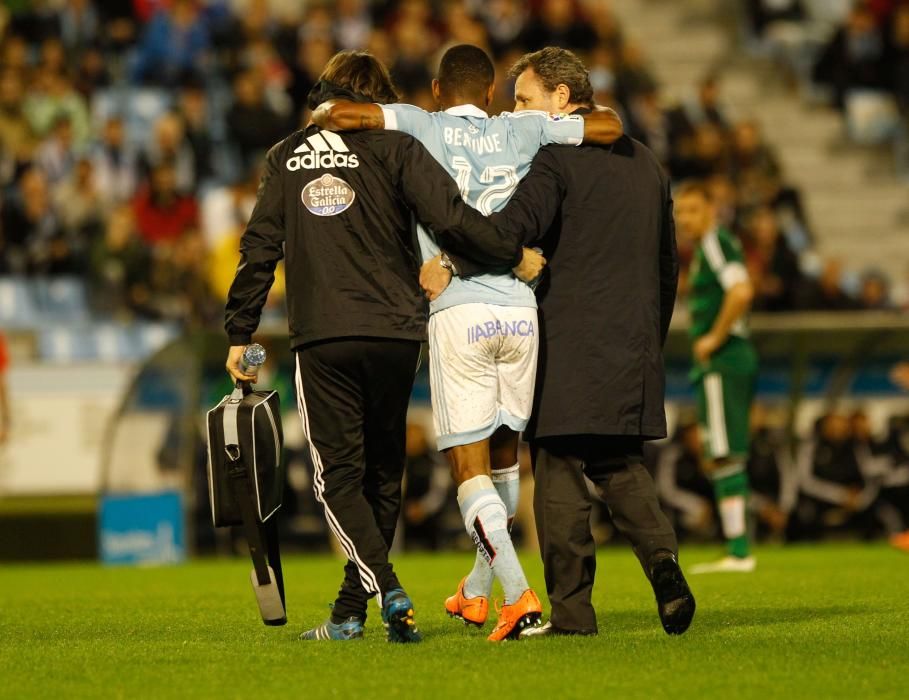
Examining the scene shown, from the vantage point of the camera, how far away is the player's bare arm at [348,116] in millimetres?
6926

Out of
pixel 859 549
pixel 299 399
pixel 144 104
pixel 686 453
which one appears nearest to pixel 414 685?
pixel 299 399

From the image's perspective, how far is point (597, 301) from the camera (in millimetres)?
7180

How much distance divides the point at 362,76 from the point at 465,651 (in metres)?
2.37

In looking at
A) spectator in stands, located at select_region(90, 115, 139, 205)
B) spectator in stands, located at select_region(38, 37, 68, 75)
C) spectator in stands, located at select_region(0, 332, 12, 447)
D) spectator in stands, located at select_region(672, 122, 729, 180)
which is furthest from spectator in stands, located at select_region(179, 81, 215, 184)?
spectator in stands, located at select_region(672, 122, 729, 180)

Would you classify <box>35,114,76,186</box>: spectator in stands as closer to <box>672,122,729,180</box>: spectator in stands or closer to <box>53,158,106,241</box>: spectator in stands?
<box>53,158,106,241</box>: spectator in stands

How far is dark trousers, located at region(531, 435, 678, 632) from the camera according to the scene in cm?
710

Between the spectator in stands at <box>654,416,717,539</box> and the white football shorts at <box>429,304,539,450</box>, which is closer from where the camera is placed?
the white football shorts at <box>429,304,539,450</box>

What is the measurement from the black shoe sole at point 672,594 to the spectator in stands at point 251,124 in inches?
513

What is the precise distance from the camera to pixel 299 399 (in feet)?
23.2

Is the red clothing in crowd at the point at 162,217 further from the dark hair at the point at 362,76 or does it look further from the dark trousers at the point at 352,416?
the dark trousers at the point at 352,416

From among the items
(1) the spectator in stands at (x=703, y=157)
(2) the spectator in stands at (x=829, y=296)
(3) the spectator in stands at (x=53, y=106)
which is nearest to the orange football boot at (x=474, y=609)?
(2) the spectator in stands at (x=829, y=296)

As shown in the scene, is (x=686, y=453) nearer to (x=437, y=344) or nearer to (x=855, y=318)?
(x=855, y=318)

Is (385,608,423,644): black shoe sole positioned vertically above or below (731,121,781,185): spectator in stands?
above

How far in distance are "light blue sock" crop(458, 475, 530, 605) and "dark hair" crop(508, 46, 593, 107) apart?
1693mm
